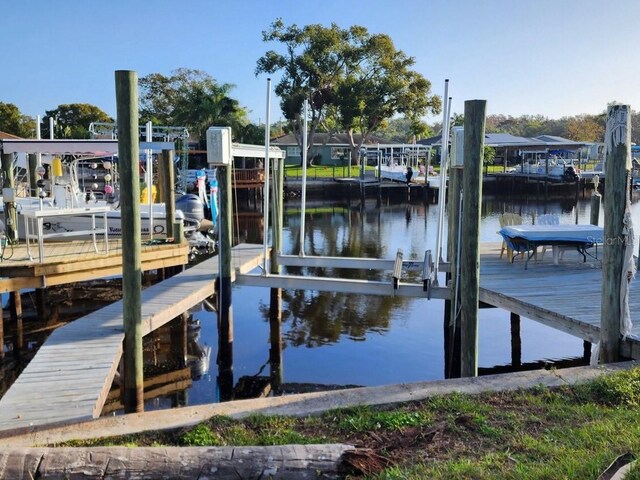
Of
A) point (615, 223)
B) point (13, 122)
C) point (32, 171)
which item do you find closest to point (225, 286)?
point (615, 223)

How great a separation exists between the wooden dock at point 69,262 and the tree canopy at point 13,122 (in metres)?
52.4

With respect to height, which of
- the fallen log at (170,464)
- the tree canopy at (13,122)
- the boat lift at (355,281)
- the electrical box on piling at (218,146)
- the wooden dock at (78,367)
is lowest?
the wooden dock at (78,367)

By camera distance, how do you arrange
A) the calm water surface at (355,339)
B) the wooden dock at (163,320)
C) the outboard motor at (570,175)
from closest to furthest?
the wooden dock at (163,320), the calm water surface at (355,339), the outboard motor at (570,175)

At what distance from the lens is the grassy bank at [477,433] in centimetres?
409

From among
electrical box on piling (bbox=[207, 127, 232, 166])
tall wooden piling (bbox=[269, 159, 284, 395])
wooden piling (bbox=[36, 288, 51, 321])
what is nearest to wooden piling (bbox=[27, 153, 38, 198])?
wooden piling (bbox=[36, 288, 51, 321])

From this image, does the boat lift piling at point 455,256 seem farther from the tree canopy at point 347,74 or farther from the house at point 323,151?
the house at point 323,151

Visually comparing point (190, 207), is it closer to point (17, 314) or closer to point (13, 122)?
point (17, 314)

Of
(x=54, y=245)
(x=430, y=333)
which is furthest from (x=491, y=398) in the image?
(x=54, y=245)

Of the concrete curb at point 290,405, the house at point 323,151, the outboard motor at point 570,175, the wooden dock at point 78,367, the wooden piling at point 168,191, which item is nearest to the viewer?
the concrete curb at point 290,405

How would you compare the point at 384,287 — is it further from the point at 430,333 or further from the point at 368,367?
the point at 430,333

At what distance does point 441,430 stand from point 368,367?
5949 mm

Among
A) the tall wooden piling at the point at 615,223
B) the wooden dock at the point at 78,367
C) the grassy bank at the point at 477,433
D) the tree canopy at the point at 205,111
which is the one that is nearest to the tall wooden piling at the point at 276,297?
the wooden dock at the point at 78,367

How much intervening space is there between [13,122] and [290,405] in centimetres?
6320

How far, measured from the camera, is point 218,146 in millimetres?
9711
